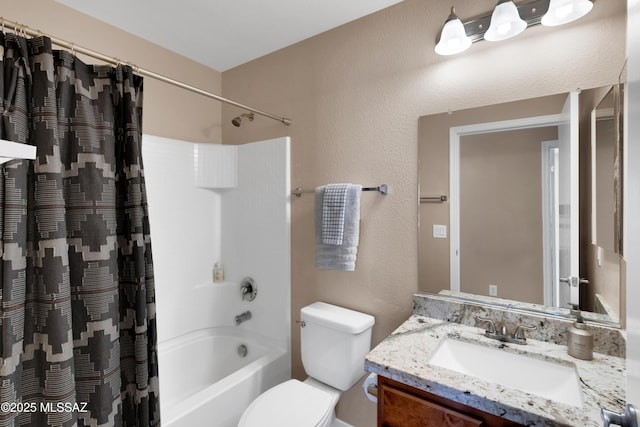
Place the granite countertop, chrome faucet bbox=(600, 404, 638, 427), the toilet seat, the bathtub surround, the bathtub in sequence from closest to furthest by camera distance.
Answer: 1. chrome faucet bbox=(600, 404, 638, 427)
2. the granite countertop
3. the toilet seat
4. the bathtub
5. the bathtub surround

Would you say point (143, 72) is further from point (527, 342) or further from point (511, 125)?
point (527, 342)

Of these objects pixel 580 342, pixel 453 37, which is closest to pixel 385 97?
pixel 453 37

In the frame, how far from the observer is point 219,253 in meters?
2.43

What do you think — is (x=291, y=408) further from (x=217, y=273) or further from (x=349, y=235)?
(x=217, y=273)

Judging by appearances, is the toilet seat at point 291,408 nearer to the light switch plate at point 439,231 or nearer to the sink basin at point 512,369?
the sink basin at point 512,369

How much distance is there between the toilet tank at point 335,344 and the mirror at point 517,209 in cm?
44

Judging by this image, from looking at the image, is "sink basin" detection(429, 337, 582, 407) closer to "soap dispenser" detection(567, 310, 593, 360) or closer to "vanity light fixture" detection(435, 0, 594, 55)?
"soap dispenser" detection(567, 310, 593, 360)

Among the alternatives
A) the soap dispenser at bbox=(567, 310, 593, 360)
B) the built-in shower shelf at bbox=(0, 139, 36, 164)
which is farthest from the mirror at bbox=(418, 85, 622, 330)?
the built-in shower shelf at bbox=(0, 139, 36, 164)

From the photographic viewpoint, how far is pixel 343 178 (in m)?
1.81

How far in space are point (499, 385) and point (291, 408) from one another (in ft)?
3.07

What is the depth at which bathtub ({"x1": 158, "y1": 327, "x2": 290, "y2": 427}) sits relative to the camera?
1440 millimetres

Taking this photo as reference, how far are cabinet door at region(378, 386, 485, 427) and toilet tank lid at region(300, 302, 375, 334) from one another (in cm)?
50

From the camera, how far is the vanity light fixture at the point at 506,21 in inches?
44.6

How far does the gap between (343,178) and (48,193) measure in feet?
4.44
